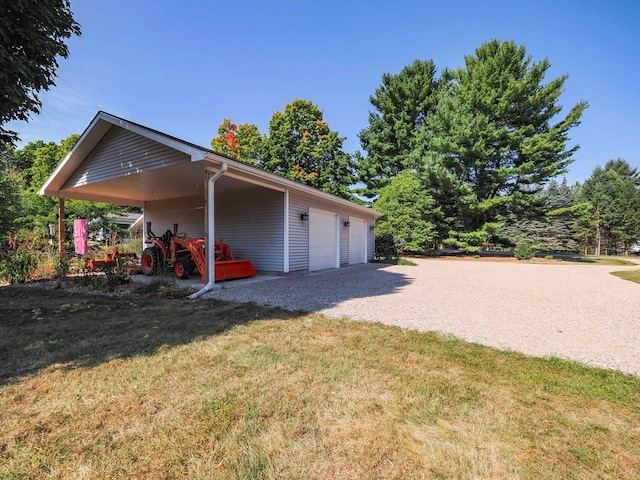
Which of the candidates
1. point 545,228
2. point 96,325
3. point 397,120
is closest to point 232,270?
point 96,325

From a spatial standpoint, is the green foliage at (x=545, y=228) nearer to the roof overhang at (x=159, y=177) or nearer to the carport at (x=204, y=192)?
the carport at (x=204, y=192)

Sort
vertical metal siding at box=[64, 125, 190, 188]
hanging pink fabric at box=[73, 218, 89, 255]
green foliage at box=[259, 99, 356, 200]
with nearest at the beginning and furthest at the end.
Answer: vertical metal siding at box=[64, 125, 190, 188]
hanging pink fabric at box=[73, 218, 89, 255]
green foliage at box=[259, 99, 356, 200]

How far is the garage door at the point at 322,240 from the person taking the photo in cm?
974

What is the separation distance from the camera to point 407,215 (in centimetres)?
1756

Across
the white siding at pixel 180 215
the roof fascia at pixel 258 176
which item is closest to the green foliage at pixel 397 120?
the roof fascia at pixel 258 176

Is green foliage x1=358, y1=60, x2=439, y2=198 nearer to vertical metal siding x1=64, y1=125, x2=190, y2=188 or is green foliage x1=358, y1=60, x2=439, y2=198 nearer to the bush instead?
the bush

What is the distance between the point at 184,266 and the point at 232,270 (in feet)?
4.23

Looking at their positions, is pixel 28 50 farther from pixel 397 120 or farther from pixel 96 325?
pixel 397 120

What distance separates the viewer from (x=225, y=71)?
38.2 ft

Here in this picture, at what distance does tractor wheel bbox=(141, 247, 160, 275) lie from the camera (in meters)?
8.07

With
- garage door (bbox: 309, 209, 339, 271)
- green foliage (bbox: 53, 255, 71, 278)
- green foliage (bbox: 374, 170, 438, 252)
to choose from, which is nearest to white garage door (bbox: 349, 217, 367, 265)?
garage door (bbox: 309, 209, 339, 271)

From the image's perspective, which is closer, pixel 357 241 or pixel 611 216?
pixel 357 241

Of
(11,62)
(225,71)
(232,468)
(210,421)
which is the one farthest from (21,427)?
(225,71)

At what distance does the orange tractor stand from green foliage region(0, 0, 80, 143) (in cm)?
366
